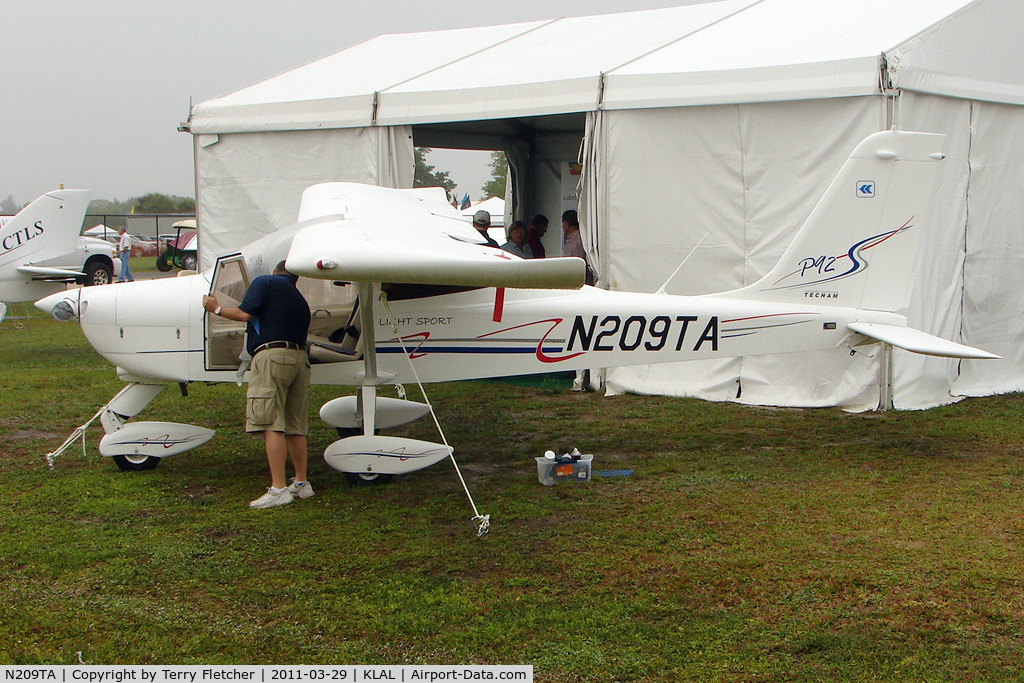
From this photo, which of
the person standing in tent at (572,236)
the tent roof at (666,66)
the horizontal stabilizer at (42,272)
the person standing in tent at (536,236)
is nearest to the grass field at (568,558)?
the tent roof at (666,66)

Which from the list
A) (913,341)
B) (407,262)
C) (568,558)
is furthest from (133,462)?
(913,341)

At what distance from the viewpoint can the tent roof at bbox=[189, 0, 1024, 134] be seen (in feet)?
26.7

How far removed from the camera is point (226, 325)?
20.9 ft

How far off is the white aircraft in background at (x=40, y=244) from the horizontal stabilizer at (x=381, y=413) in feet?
30.8

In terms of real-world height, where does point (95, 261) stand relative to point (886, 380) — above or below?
below

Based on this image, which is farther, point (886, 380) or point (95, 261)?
point (95, 261)

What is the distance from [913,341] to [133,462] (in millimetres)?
5594

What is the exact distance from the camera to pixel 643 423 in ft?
27.0

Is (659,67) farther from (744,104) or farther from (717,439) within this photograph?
(717,439)

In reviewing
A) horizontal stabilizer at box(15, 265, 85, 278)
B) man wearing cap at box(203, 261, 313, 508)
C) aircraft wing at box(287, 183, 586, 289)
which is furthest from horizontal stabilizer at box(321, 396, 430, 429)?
horizontal stabilizer at box(15, 265, 85, 278)

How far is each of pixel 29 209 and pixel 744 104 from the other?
12.7 m

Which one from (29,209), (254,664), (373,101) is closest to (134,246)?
(29,209)

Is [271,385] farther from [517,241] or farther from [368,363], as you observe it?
[517,241]
